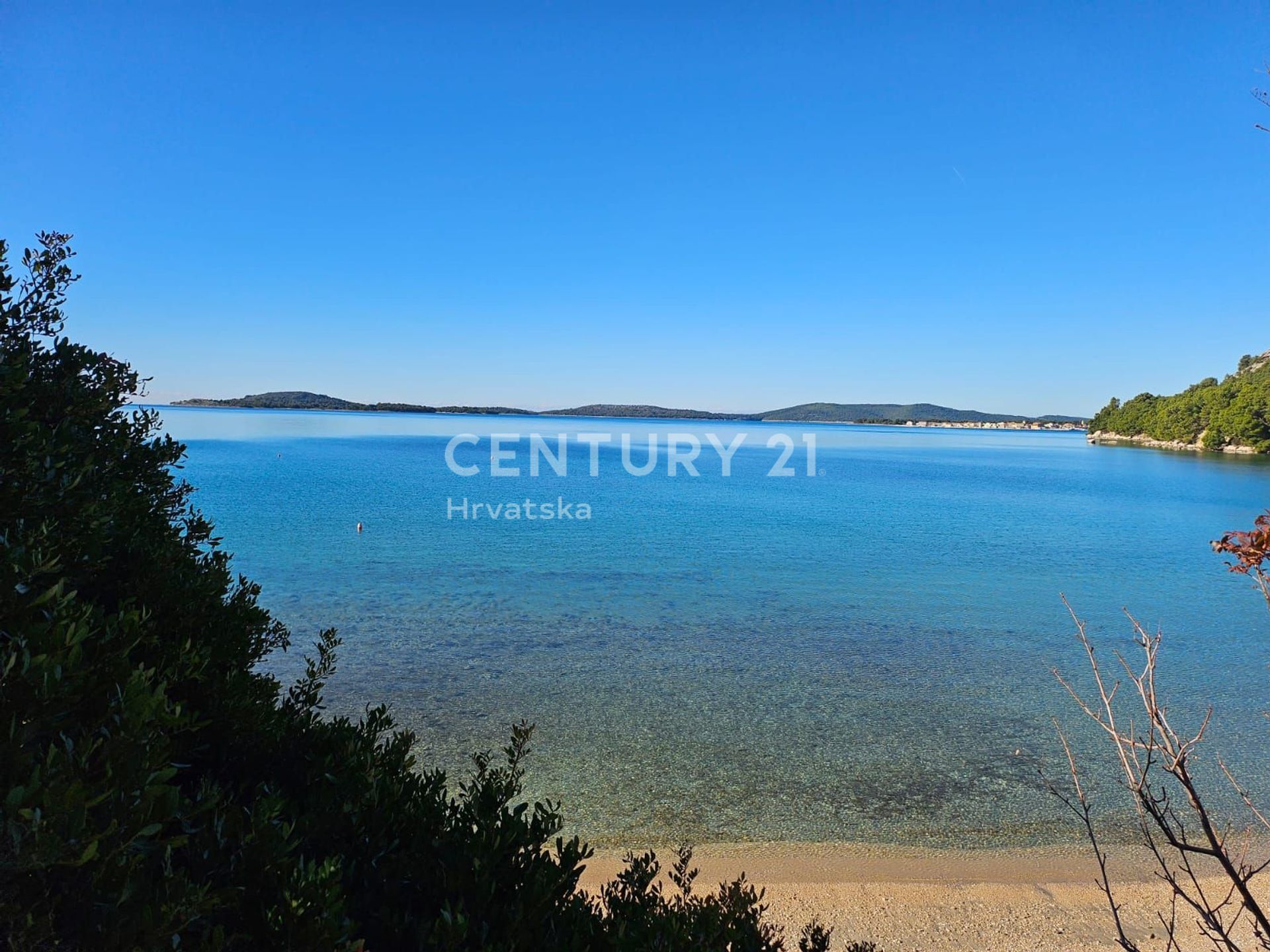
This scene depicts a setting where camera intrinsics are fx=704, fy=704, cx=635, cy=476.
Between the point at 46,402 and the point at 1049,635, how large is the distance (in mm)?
18718

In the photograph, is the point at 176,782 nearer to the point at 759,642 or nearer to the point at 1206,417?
the point at 759,642

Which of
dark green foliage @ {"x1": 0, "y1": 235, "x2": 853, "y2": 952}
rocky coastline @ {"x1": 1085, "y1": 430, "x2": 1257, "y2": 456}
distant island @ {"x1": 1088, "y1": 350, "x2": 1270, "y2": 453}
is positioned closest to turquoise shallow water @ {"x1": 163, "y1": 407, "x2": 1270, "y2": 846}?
dark green foliage @ {"x1": 0, "y1": 235, "x2": 853, "y2": 952}

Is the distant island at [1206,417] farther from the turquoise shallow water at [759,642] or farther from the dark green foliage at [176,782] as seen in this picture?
the dark green foliage at [176,782]

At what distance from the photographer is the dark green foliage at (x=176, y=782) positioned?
1.75 metres

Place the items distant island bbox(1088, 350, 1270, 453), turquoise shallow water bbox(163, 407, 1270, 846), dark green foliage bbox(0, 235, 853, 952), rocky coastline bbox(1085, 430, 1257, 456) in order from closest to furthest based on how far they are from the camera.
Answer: dark green foliage bbox(0, 235, 853, 952) → turquoise shallow water bbox(163, 407, 1270, 846) → distant island bbox(1088, 350, 1270, 453) → rocky coastline bbox(1085, 430, 1257, 456)

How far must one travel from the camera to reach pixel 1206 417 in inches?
4245

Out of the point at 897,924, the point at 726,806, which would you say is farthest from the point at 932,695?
the point at 897,924

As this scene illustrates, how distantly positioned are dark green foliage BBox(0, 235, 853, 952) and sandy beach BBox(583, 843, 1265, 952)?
408 centimetres

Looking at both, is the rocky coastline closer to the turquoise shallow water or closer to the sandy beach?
the turquoise shallow water

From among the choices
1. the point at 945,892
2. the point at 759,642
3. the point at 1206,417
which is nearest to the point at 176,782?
the point at 945,892

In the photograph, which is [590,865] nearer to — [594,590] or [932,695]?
[932,695]

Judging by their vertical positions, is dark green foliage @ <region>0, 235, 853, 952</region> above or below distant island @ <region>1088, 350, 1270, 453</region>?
below

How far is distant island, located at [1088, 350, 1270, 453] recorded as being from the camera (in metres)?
94.1

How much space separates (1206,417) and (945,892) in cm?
13211
